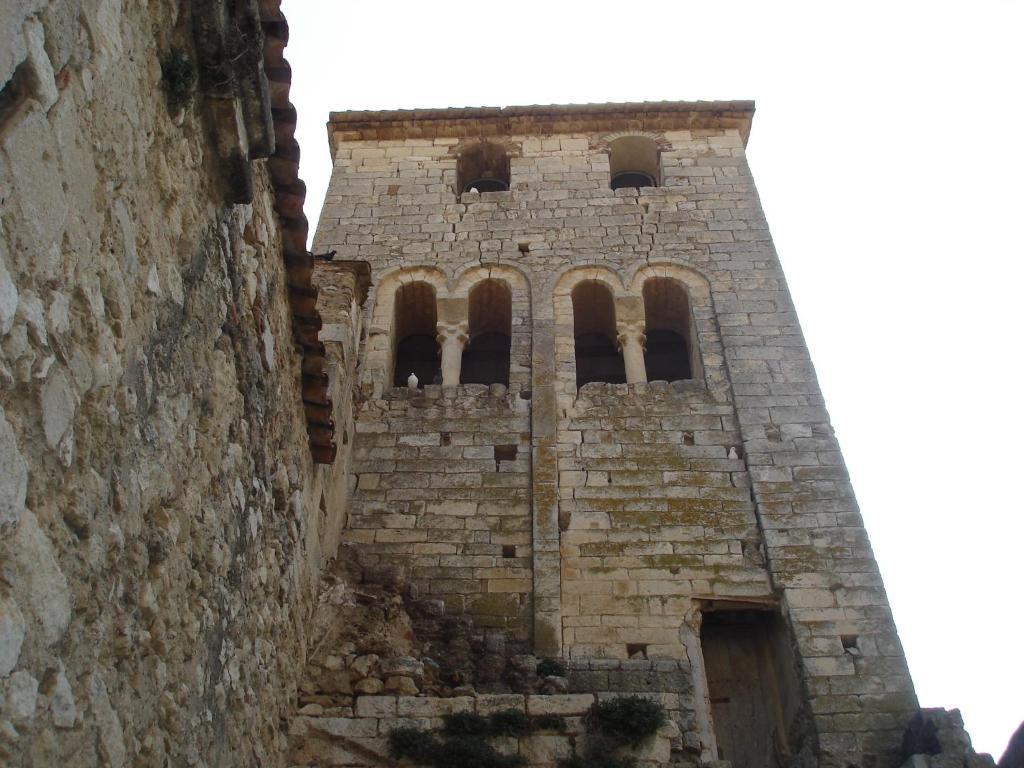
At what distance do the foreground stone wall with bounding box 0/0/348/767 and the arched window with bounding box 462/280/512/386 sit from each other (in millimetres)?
5798

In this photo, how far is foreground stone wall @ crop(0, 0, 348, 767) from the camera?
2570 mm

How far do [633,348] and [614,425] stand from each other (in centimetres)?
136

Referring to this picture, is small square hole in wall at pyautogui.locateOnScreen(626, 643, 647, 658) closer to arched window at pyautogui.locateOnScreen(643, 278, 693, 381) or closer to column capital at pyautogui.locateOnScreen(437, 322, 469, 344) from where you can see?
arched window at pyautogui.locateOnScreen(643, 278, 693, 381)

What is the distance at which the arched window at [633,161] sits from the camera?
13.4 meters

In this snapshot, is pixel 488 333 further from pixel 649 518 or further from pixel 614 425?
pixel 649 518

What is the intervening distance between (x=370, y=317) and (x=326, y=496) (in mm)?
3603

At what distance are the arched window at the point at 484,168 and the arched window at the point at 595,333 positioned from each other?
2.86 m

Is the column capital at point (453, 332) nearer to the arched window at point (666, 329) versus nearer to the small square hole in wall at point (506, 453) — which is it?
the small square hole in wall at point (506, 453)

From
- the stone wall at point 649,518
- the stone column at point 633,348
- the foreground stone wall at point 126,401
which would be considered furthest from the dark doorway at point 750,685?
the foreground stone wall at point 126,401

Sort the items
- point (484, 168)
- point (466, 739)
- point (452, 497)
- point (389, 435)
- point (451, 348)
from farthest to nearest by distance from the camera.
→ point (484, 168)
point (451, 348)
point (389, 435)
point (452, 497)
point (466, 739)

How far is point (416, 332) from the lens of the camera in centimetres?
1141

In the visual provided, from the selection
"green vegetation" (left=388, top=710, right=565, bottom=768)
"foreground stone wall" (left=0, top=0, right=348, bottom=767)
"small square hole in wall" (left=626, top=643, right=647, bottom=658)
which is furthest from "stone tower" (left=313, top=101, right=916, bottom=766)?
"foreground stone wall" (left=0, top=0, right=348, bottom=767)

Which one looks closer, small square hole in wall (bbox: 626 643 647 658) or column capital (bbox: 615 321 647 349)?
small square hole in wall (bbox: 626 643 647 658)

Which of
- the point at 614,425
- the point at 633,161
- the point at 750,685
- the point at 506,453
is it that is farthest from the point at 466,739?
the point at 633,161
